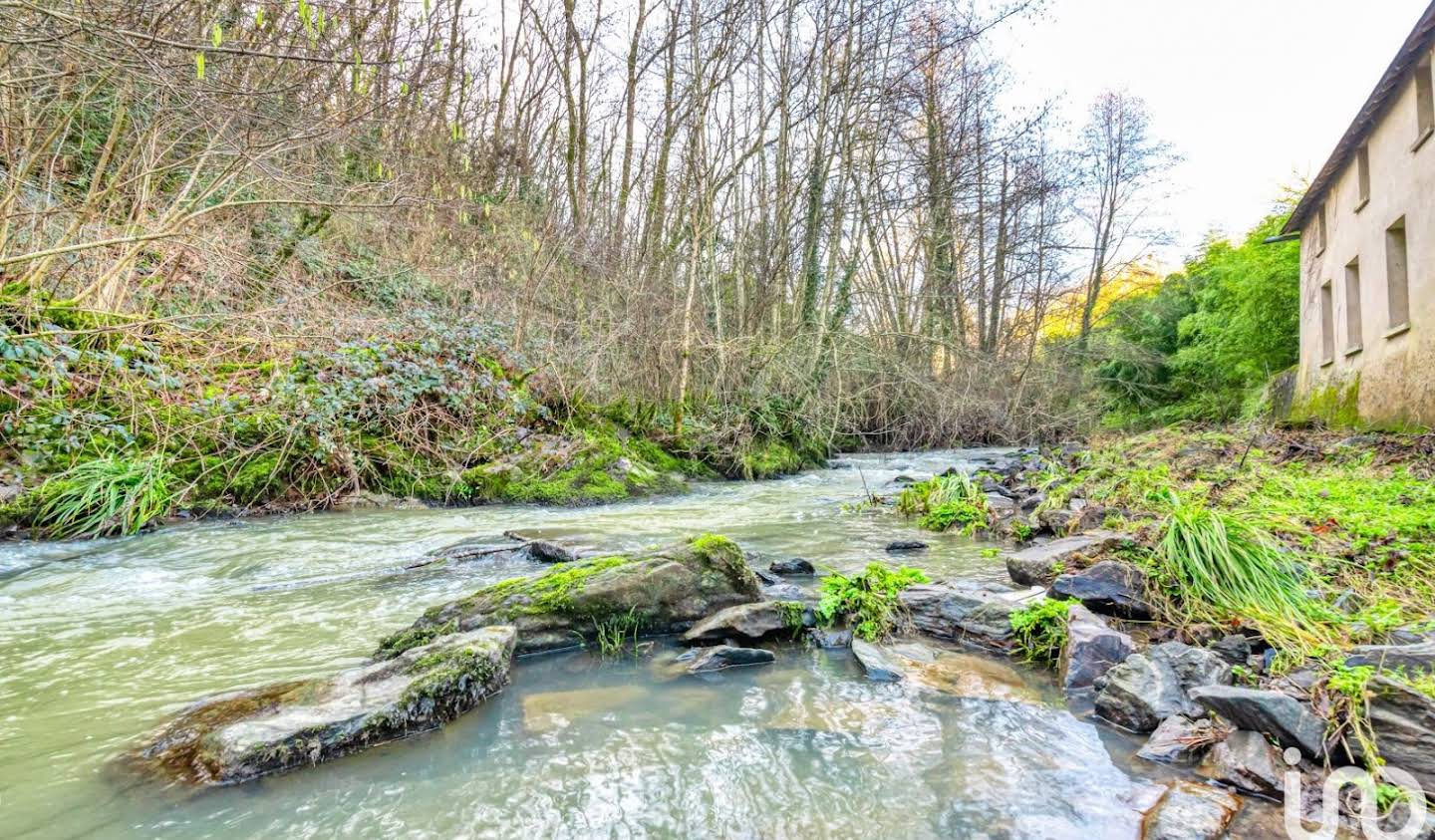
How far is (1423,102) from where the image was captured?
32.5 feet

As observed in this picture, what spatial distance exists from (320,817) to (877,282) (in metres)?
19.4

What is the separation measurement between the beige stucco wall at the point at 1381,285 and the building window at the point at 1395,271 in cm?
9

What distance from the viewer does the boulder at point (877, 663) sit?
2.91m

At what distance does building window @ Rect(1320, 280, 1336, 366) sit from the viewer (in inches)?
547

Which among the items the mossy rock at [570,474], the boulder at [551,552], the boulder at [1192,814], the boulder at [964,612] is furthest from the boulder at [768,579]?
the mossy rock at [570,474]

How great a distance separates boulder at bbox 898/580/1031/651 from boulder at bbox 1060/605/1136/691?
13.9 inches

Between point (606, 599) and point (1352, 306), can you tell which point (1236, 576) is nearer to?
point (606, 599)

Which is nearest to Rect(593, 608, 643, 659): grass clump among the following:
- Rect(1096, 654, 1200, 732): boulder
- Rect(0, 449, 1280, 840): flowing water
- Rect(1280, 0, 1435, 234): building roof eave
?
Rect(0, 449, 1280, 840): flowing water

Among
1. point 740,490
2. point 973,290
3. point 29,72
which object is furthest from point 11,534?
point 973,290

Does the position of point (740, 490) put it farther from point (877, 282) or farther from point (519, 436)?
point (877, 282)

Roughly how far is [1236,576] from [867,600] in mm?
1714

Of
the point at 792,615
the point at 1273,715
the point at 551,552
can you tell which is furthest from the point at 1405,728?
the point at 551,552

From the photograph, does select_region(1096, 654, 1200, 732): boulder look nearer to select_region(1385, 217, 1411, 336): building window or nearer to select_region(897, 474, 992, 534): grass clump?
select_region(897, 474, 992, 534): grass clump

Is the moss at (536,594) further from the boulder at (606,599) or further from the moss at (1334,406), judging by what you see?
the moss at (1334,406)
